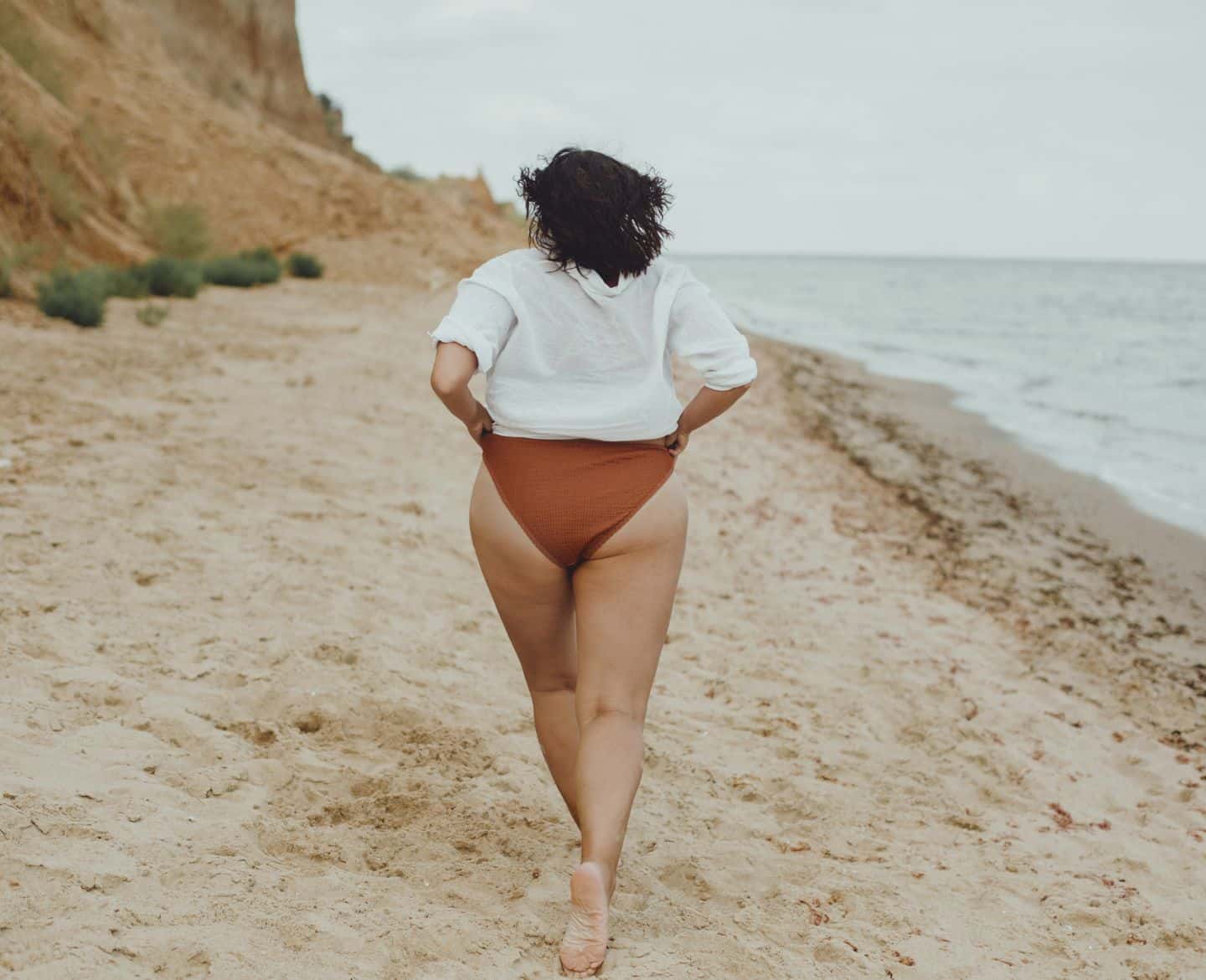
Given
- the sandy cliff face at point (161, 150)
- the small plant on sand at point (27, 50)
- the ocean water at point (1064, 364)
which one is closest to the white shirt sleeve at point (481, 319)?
the ocean water at point (1064, 364)

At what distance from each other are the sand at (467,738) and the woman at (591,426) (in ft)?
1.71

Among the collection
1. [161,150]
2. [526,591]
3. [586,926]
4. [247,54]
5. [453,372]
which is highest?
[247,54]

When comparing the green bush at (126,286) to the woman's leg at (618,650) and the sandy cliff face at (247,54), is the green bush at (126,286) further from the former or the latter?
the sandy cliff face at (247,54)

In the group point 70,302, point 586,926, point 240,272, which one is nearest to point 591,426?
point 586,926

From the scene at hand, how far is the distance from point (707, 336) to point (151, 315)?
9.79m

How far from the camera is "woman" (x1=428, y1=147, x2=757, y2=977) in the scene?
2.49 m

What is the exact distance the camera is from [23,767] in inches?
112

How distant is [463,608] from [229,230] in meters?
18.5

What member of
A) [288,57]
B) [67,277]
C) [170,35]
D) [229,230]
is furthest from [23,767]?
[288,57]

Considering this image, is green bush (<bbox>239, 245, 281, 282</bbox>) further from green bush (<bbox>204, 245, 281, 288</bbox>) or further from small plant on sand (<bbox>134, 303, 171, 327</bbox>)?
small plant on sand (<bbox>134, 303, 171, 327</bbox>)

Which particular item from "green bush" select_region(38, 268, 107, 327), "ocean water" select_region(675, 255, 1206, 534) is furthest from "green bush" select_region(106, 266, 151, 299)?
"ocean water" select_region(675, 255, 1206, 534)

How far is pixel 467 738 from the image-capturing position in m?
3.86

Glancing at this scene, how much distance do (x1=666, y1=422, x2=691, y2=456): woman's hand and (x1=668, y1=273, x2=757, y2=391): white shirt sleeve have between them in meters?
0.20

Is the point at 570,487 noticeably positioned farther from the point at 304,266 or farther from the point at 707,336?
the point at 304,266
